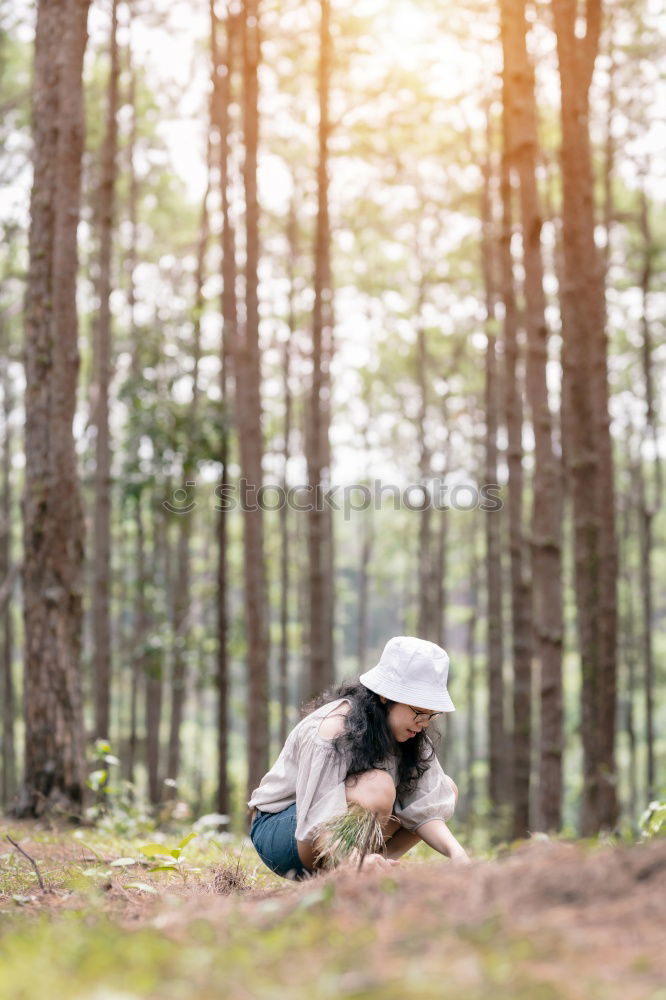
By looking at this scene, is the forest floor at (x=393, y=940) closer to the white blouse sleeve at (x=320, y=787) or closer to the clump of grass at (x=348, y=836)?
the clump of grass at (x=348, y=836)

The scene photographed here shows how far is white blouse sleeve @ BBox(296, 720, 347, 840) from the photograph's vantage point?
3.87 meters

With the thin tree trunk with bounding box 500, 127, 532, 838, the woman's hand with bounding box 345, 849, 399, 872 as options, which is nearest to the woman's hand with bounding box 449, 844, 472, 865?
the woman's hand with bounding box 345, 849, 399, 872

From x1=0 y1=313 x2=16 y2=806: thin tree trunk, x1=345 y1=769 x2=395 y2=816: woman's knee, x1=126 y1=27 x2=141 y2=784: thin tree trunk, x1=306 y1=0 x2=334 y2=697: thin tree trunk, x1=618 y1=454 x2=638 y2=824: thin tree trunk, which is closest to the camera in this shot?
x1=345 y1=769 x2=395 y2=816: woman's knee

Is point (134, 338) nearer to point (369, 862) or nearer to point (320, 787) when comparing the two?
point (320, 787)

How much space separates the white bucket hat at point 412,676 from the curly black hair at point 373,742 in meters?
0.09

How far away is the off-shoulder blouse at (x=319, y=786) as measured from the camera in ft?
12.8

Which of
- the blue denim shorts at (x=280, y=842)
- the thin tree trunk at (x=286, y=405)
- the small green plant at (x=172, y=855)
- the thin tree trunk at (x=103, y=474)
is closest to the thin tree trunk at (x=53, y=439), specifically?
the small green plant at (x=172, y=855)

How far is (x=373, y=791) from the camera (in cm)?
385

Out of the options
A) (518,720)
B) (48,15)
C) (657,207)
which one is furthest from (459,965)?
(657,207)

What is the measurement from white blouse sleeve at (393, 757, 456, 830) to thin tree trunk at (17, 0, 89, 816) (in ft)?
12.2

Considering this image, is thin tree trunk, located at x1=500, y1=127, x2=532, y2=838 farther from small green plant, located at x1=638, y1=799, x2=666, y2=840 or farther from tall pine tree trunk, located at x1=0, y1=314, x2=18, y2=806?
tall pine tree trunk, located at x1=0, y1=314, x2=18, y2=806

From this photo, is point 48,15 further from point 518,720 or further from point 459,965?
point 518,720

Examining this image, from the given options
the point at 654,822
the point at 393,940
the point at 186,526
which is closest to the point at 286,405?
the point at 186,526

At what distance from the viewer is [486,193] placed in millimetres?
16078
